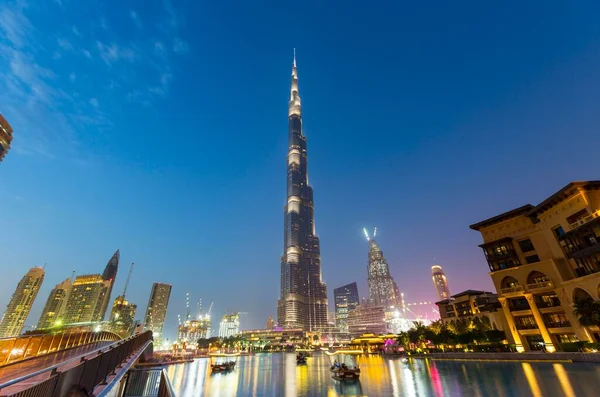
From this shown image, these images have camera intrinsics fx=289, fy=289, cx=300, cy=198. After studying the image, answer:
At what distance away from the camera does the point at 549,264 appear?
197ft

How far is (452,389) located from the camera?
34.2 m

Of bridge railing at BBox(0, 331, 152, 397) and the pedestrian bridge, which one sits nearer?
bridge railing at BBox(0, 331, 152, 397)

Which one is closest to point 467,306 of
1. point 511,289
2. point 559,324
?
point 511,289

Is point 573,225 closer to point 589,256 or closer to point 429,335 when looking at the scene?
point 589,256

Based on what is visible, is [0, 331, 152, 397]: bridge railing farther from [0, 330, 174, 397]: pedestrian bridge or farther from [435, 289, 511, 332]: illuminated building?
[435, 289, 511, 332]: illuminated building

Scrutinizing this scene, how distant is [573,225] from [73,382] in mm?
73954

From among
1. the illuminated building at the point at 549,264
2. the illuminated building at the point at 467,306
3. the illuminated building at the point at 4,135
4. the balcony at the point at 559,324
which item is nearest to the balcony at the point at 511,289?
the illuminated building at the point at 549,264

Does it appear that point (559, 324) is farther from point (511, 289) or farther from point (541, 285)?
point (511, 289)

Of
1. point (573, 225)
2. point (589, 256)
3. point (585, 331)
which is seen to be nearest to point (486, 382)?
point (585, 331)

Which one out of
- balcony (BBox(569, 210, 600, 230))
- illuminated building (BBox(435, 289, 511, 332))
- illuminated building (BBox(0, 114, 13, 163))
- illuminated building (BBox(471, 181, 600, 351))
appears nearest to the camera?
balcony (BBox(569, 210, 600, 230))

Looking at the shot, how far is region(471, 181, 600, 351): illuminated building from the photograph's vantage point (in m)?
50.8

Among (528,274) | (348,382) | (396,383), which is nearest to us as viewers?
(396,383)

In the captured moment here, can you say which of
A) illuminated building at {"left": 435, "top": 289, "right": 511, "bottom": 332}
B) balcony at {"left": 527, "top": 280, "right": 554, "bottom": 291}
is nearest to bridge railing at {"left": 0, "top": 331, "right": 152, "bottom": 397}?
balcony at {"left": 527, "top": 280, "right": 554, "bottom": 291}

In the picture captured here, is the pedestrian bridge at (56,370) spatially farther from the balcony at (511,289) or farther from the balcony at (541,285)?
the balcony at (511,289)
